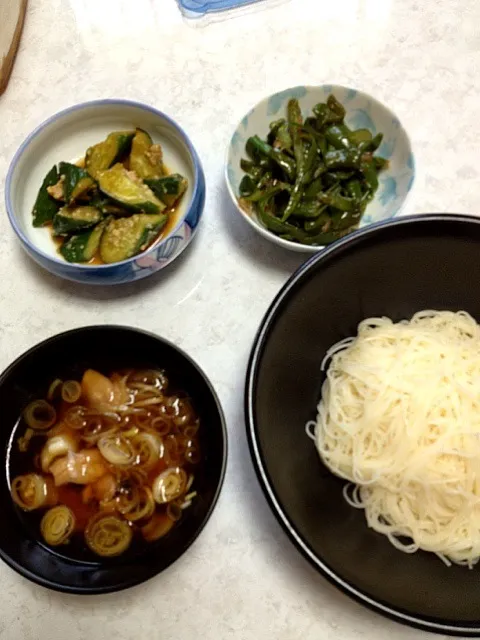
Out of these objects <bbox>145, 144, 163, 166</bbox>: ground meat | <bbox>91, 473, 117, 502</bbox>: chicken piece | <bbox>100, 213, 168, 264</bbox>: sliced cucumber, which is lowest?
<bbox>91, 473, 117, 502</bbox>: chicken piece

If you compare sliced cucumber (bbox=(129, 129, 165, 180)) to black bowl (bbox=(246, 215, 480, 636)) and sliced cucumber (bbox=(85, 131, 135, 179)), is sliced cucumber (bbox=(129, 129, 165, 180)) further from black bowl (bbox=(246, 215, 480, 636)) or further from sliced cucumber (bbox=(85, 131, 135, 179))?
black bowl (bbox=(246, 215, 480, 636))

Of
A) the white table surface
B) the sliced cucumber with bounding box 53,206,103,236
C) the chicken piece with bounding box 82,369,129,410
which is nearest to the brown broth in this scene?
the chicken piece with bounding box 82,369,129,410

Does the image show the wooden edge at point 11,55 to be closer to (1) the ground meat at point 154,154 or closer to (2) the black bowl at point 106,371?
(1) the ground meat at point 154,154

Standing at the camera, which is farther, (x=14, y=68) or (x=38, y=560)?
(x=14, y=68)

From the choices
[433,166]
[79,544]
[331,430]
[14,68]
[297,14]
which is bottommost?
[79,544]

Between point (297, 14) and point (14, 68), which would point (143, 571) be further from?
point (297, 14)

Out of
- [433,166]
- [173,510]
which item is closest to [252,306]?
[173,510]
